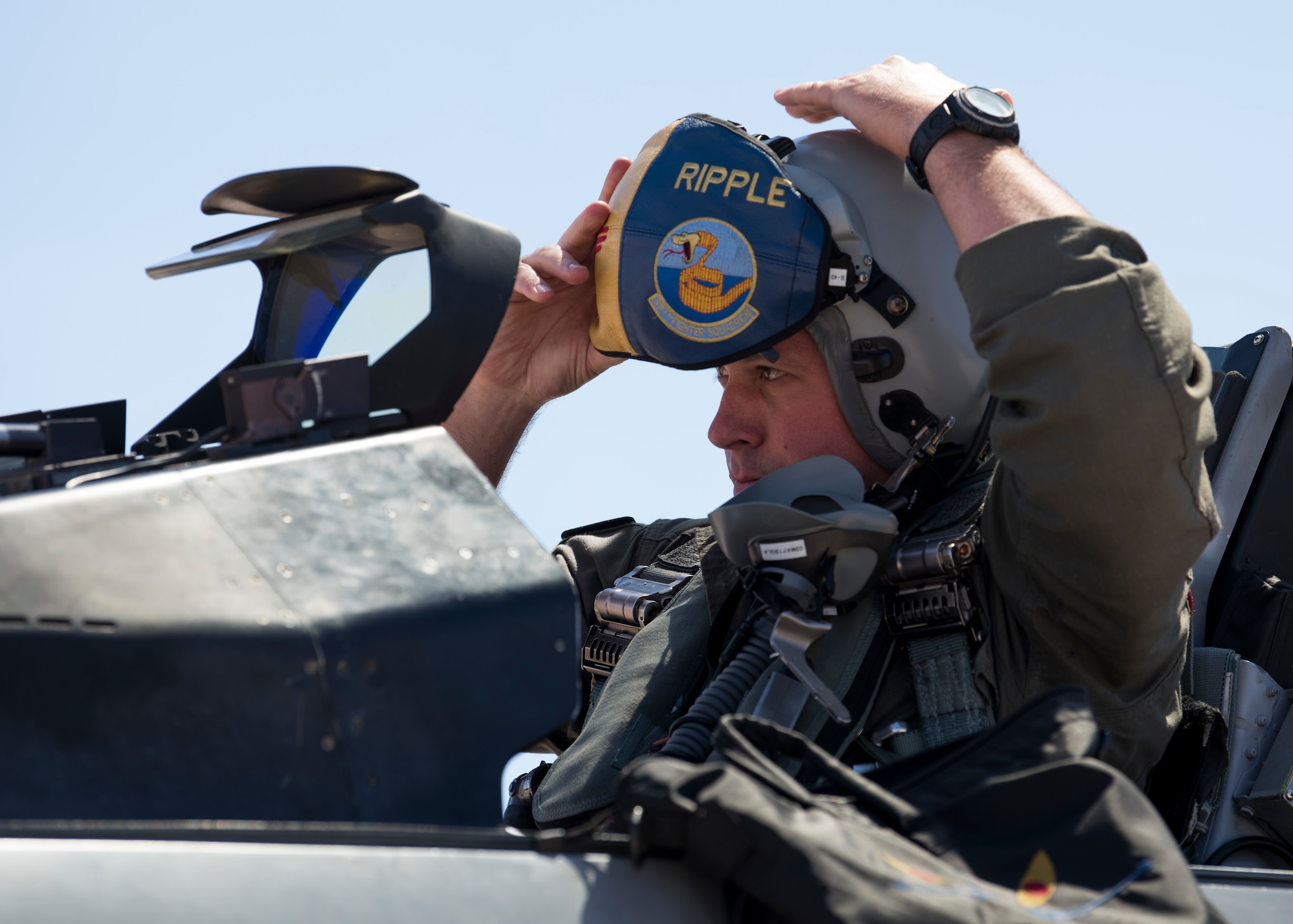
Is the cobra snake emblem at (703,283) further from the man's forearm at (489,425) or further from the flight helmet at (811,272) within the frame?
the man's forearm at (489,425)

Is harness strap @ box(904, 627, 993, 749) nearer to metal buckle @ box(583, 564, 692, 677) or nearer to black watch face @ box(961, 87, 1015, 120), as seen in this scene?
metal buckle @ box(583, 564, 692, 677)

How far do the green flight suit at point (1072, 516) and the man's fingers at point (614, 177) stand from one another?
1.00 metres

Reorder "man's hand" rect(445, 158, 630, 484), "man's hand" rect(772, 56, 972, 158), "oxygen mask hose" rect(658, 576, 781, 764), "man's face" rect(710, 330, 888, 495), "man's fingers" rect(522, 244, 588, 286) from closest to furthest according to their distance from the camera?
"oxygen mask hose" rect(658, 576, 781, 764) → "man's hand" rect(772, 56, 972, 158) → "man's face" rect(710, 330, 888, 495) → "man's fingers" rect(522, 244, 588, 286) → "man's hand" rect(445, 158, 630, 484)

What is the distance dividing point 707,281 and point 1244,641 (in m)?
1.41

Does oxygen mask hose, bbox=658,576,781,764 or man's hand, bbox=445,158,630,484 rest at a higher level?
man's hand, bbox=445,158,630,484

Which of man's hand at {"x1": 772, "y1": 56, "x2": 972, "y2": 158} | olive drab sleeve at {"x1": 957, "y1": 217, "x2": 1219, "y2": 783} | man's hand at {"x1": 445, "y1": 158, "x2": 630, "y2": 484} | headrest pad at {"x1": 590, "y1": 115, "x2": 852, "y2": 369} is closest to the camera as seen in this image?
olive drab sleeve at {"x1": 957, "y1": 217, "x2": 1219, "y2": 783}

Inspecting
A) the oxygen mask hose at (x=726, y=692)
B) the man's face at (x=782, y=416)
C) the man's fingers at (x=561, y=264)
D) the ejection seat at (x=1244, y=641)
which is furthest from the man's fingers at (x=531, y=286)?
the ejection seat at (x=1244, y=641)

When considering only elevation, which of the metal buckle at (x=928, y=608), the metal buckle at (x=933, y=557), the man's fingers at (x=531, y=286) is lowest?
the metal buckle at (x=928, y=608)

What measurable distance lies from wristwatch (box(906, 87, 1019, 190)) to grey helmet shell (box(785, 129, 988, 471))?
0.78ft

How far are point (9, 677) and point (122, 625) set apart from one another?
0.27 feet

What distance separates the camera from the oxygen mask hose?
1733 millimetres

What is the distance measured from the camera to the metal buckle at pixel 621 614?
2.49m

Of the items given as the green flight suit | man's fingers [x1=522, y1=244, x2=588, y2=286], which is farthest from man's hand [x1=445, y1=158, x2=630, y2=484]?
the green flight suit

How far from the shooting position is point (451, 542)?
104 centimetres
